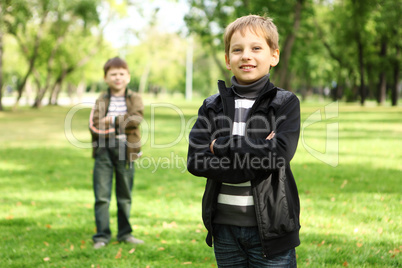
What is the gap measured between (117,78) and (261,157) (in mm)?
3011

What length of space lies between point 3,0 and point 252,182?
87.3ft

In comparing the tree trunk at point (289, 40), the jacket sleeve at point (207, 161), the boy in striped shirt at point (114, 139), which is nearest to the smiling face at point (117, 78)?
the boy in striped shirt at point (114, 139)

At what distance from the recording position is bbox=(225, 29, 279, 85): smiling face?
2398mm

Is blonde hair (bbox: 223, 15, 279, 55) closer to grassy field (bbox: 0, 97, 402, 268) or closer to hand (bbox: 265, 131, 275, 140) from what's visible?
hand (bbox: 265, 131, 275, 140)

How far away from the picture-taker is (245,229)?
2.40 meters

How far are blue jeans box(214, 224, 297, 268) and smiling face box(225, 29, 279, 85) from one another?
88 centimetres

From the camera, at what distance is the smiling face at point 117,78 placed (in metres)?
4.90

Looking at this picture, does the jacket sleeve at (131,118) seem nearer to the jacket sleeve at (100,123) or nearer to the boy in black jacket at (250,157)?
the jacket sleeve at (100,123)

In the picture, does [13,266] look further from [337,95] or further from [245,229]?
[337,95]

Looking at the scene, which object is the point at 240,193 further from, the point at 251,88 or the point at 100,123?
the point at 100,123

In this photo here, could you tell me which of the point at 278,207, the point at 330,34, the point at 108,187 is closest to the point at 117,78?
the point at 108,187

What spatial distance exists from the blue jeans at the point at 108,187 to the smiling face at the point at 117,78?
2.31 feet

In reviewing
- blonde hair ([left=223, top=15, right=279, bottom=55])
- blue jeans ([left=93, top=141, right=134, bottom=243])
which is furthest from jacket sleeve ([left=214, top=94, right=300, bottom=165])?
blue jeans ([left=93, top=141, right=134, bottom=243])

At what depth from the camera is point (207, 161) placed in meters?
2.39
